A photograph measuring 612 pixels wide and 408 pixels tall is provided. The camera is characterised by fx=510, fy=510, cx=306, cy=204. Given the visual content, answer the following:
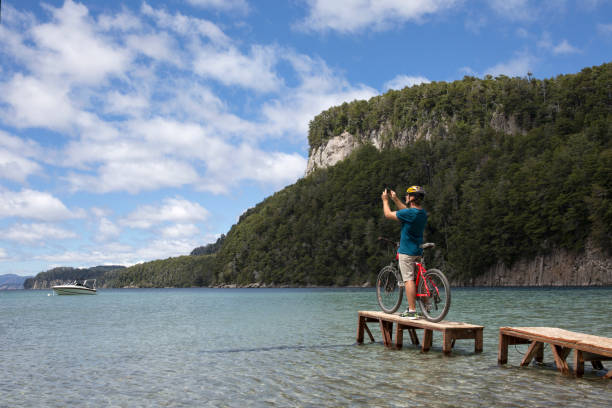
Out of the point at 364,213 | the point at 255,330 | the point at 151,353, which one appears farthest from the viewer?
the point at 364,213

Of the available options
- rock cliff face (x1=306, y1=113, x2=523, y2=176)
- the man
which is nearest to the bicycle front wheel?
the man

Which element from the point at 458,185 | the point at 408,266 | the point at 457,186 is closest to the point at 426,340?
the point at 408,266

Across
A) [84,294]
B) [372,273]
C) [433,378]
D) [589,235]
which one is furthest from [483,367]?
[372,273]

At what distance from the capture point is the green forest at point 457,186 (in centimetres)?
8756

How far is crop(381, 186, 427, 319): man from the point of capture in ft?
35.7

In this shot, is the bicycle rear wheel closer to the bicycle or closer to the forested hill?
the bicycle

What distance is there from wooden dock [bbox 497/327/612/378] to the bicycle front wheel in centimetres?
326

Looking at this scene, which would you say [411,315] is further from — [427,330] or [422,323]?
[422,323]

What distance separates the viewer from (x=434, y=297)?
10.9 metres

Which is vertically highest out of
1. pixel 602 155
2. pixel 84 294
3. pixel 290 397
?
pixel 602 155

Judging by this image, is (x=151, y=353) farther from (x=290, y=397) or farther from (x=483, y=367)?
(x=483, y=367)

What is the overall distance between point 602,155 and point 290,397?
8839 cm

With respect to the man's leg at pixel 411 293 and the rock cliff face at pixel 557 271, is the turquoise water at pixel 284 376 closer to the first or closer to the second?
the man's leg at pixel 411 293

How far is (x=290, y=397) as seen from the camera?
300 inches
